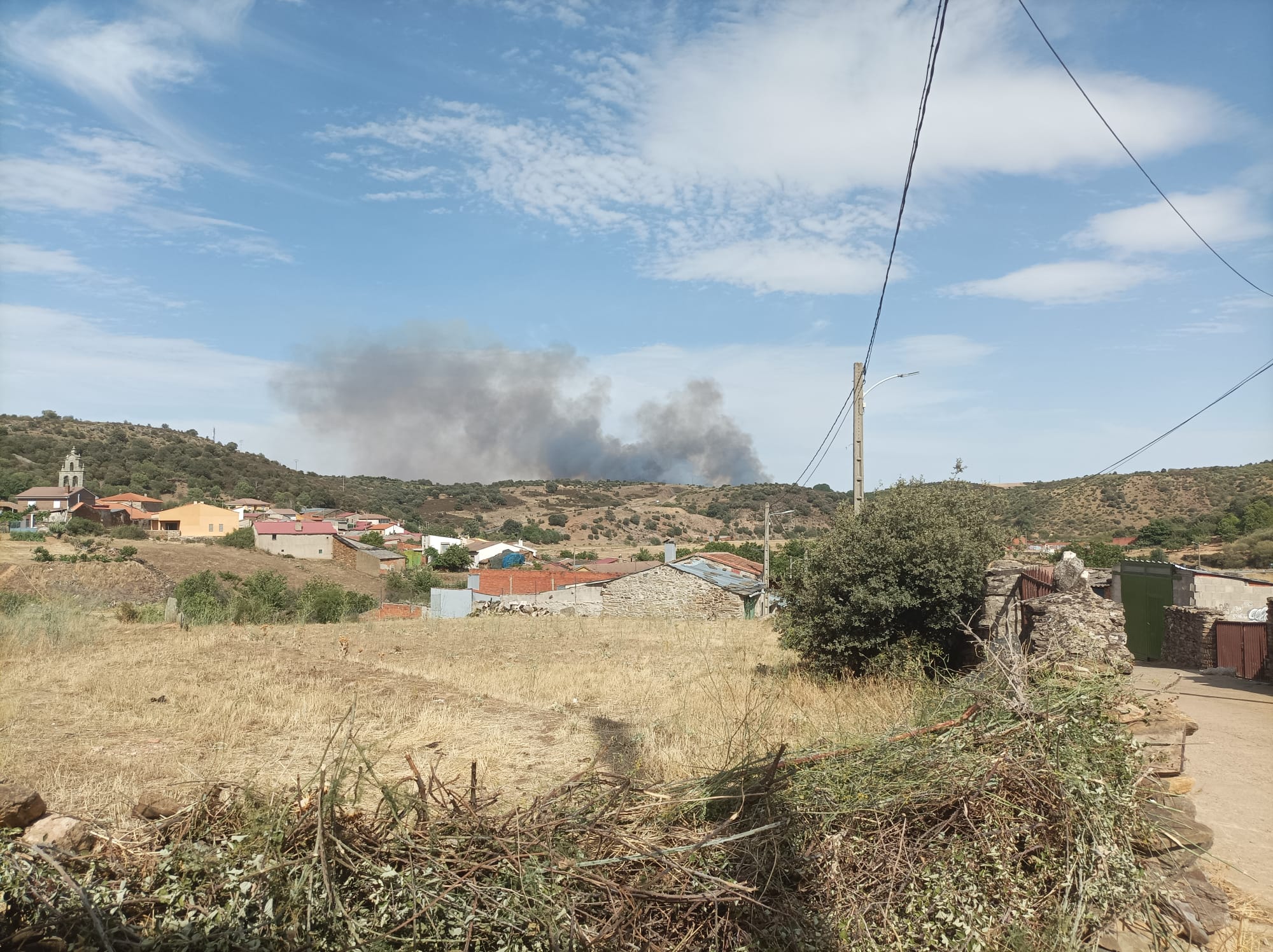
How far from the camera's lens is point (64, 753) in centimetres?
→ 1034

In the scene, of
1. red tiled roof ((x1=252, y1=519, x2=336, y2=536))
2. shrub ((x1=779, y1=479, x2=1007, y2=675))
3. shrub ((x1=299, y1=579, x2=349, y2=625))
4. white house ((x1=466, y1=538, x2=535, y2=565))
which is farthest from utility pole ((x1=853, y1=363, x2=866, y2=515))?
red tiled roof ((x1=252, y1=519, x2=336, y2=536))

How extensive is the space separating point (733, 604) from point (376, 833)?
3846 cm

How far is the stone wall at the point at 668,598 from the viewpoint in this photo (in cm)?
4247

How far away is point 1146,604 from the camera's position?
68.4ft

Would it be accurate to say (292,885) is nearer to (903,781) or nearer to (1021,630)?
(903,781)

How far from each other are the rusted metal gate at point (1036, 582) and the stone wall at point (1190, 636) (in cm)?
663

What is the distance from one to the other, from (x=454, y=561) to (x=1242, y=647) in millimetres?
53926

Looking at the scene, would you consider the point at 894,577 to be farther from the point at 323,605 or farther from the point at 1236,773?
the point at 323,605

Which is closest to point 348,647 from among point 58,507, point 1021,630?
point 1021,630

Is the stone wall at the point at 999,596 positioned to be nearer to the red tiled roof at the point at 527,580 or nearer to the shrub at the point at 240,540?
the red tiled roof at the point at 527,580

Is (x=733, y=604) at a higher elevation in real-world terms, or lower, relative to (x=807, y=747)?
lower

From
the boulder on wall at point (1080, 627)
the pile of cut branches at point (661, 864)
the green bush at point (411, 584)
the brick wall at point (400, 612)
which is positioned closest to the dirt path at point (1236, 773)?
the boulder on wall at point (1080, 627)

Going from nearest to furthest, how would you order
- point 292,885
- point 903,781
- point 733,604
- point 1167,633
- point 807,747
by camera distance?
point 292,885 → point 903,781 → point 807,747 → point 1167,633 → point 733,604

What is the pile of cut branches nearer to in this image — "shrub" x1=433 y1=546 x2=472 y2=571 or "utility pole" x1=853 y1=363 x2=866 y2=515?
"utility pole" x1=853 y1=363 x2=866 y2=515
